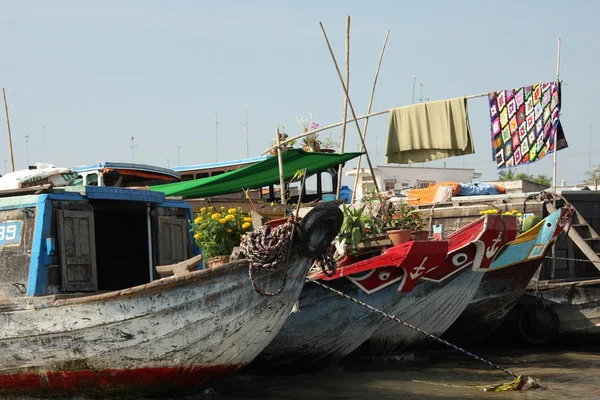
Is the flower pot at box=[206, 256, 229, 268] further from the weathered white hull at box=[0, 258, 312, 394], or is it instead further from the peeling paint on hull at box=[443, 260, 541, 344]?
the peeling paint on hull at box=[443, 260, 541, 344]

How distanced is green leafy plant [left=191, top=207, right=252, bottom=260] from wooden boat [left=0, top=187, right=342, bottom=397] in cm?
75

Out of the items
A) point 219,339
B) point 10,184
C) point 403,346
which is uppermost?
point 10,184

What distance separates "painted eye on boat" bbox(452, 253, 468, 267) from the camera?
10391 mm

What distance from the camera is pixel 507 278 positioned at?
1140 cm

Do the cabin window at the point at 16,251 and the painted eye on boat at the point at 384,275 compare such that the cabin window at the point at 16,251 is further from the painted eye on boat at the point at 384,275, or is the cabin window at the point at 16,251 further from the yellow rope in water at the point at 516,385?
the yellow rope in water at the point at 516,385

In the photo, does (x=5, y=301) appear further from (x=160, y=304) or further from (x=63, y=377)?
(x=160, y=304)

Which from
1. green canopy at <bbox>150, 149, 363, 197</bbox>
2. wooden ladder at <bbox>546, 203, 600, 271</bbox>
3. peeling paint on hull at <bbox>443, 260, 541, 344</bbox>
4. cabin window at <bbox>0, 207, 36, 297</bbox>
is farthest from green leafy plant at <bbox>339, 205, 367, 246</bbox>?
green canopy at <bbox>150, 149, 363, 197</bbox>

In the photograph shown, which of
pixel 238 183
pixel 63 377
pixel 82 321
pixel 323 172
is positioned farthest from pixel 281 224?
pixel 323 172

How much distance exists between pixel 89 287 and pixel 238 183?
480 cm

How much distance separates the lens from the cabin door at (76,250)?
8.37 metres

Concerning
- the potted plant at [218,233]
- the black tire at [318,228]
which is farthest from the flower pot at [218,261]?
the black tire at [318,228]

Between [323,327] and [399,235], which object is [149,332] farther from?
[399,235]

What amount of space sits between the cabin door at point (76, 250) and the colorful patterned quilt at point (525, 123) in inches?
240

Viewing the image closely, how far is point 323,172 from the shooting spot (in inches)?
599
